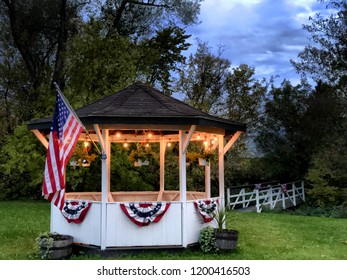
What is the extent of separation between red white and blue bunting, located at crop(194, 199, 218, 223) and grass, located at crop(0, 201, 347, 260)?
0.74 meters

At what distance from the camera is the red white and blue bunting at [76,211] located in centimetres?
878

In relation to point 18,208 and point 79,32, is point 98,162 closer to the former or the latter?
point 18,208

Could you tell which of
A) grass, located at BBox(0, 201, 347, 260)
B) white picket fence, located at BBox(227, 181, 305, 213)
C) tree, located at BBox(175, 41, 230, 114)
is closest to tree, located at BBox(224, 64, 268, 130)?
tree, located at BBox(175, 41, 230, 114)

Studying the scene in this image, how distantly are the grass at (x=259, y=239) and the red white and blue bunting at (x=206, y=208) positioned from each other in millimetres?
737

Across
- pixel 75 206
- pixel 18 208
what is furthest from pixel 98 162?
pixel 75 206

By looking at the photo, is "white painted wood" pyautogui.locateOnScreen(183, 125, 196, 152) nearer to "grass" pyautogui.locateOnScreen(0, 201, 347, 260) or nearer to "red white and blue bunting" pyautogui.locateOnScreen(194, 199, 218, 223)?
"red white and blue bunting" pyautogui.locateOnScreen(194, 199, 218, 223)

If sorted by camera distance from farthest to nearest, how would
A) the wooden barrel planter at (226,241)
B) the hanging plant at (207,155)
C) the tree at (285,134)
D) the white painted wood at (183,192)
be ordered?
the tree at (285,134) < the hanging plant at (207,155) < the wooden barrel planter at (226,241) < the white painted wood at (183,192)

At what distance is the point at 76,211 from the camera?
8883 mm

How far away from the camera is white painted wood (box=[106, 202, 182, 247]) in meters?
8.52

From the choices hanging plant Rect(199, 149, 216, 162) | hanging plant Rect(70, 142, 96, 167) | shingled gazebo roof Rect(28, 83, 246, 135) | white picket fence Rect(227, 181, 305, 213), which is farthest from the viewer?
white picket fence Rect(227, 181, 305, 213)

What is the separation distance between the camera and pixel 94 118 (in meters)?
8.34

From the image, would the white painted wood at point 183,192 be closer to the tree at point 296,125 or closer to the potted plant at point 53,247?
the potted plant at point 53,247

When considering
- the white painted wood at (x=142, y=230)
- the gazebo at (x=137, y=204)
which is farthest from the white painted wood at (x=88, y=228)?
the white painted wood at (x=142, y=230)

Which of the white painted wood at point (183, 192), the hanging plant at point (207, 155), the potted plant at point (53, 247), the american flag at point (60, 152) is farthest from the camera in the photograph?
the hanging plant at point (207, 155)
